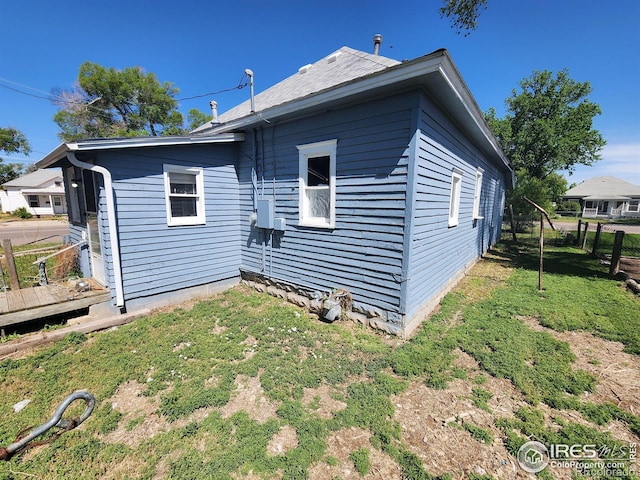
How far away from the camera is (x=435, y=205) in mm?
4707

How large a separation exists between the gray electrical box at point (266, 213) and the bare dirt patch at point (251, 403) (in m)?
3.22

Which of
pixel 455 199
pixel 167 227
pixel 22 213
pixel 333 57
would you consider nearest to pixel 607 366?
pixel 455 199

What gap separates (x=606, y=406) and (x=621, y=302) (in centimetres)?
397

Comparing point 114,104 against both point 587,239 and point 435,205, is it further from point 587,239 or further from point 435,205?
point 587,239

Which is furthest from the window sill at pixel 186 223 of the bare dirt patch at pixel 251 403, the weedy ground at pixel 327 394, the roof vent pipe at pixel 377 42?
the roof vent pipe at pixel 377 42

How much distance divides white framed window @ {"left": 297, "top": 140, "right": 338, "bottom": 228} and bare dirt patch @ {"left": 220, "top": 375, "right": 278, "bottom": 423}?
278 cm

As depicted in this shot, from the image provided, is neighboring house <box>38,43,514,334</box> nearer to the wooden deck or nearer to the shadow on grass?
the wooden deck

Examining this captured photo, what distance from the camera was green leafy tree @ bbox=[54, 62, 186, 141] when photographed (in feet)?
66.9

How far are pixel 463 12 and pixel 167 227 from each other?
22.6 ft

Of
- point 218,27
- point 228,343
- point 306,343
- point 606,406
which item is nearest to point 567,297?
point 606,406

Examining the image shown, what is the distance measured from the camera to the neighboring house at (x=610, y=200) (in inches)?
1246

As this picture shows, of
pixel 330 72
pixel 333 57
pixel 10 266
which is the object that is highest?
pixel 333 57

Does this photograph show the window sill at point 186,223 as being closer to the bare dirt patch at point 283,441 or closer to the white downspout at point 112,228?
the white downspout at point 112,228

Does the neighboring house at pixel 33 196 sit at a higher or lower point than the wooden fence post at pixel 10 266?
higher
